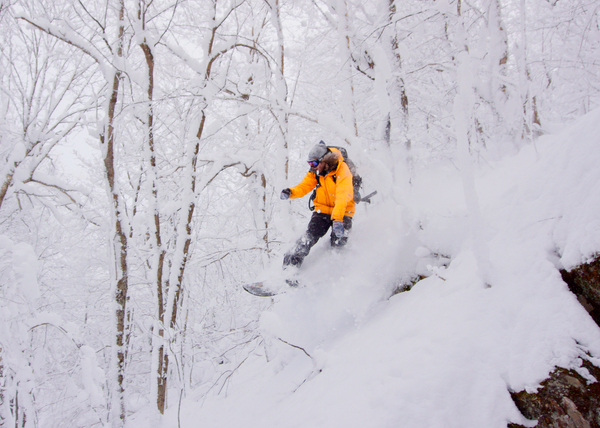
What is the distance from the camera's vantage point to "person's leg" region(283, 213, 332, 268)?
3.27 m

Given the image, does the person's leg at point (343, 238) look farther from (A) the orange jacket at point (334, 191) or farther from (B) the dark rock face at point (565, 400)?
(B) the dark rock face at point (565, 400)

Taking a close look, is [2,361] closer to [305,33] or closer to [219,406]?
[219,406]

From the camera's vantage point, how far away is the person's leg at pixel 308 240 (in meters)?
3.27

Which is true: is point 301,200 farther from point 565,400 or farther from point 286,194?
point 565,400

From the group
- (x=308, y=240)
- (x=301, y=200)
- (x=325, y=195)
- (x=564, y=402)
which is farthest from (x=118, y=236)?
(x=301, y=200)

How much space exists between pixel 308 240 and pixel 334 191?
65cm

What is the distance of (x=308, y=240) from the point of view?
332cm

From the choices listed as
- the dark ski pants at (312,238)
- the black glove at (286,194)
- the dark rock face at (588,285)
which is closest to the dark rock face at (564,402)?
the dark rock face at (588,285)

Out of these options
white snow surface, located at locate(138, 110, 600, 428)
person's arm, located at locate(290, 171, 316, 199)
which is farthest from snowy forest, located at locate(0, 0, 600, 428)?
person's arm, located at locate(290, 171, 316, 199)

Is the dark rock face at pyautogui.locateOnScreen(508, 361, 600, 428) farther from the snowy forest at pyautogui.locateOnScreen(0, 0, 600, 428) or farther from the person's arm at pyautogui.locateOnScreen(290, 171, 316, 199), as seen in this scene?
the person's arm at pyautogui.locateOnScreen(290, 171, 316, 199)

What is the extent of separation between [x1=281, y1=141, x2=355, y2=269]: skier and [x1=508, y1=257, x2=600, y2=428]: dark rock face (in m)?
1.86

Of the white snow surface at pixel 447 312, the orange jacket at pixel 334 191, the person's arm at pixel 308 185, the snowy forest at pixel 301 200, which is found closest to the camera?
the white snow surface at pixel 447 312

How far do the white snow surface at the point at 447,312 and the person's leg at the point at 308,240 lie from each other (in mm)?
207

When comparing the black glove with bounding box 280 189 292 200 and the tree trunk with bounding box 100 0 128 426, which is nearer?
the black glove with bounding box 280 189 292 200
